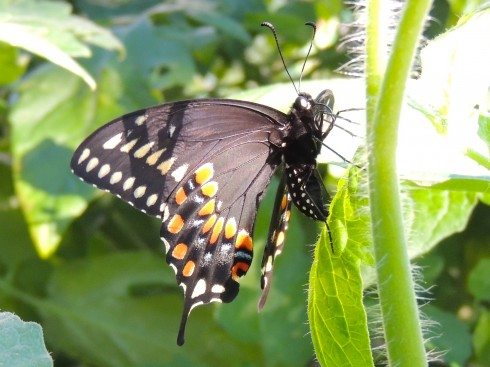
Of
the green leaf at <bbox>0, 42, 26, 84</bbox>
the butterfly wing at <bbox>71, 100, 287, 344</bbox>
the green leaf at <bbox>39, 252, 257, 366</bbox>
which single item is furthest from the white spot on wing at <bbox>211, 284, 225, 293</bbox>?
the green leaf at <bbox>0, 42, 26, 84</bbox>

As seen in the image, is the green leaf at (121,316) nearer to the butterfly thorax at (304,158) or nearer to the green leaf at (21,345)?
the butterfly thorax at (304,158)

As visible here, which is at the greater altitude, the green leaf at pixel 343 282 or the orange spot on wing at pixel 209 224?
the orange spot on wing at pixel 209 224

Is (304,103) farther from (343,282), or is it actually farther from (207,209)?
(343,282)

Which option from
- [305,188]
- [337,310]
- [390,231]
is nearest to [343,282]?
[337,310]

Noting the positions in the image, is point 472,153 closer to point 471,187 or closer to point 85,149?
point 471,187

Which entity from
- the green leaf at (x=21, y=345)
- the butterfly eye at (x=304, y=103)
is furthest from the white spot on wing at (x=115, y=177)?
the green leaf at (x=21, y=345)

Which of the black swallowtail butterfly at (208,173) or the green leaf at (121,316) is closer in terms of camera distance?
the black swallowtail butterfly at (208,173)

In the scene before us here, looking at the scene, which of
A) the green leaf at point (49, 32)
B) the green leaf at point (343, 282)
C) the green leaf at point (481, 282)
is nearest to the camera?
the green leaf at point (343, 282)

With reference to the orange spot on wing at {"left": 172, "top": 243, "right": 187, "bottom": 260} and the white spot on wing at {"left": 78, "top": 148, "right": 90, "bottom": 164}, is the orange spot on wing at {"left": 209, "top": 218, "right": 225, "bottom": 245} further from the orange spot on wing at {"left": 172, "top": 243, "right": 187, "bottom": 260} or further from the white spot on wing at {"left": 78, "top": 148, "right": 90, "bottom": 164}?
the white spot on wing at {"left": 78, "top": 148, "right": 90, "bottom": 164}
